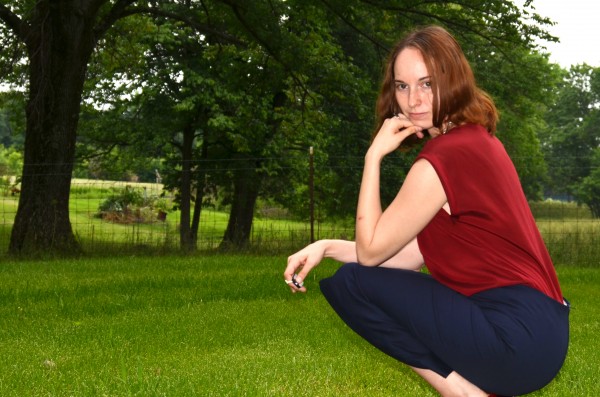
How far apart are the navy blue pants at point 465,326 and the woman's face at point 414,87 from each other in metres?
0.64

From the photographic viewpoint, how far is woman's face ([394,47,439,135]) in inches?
128

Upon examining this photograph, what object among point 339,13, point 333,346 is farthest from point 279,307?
Result: point 339,13

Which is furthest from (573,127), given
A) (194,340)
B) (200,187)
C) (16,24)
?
(194,340)

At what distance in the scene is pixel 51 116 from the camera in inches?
623

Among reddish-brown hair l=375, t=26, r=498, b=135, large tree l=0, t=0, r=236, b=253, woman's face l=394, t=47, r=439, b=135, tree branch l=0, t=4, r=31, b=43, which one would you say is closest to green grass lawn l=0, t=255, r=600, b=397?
woman's face l=394, t=47, r=439, b=135

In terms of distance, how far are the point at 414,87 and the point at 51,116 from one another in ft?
44.7

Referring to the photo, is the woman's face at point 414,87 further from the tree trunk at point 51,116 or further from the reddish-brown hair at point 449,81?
the tree trunk at point 51,116

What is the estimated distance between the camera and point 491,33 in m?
16.9

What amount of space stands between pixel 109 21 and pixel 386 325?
47.9 feet

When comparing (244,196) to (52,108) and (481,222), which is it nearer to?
(52,108)

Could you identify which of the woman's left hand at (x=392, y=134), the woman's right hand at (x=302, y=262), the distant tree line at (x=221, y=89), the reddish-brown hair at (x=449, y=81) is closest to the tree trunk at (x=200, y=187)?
the distant tree line at (x=221, y=89)

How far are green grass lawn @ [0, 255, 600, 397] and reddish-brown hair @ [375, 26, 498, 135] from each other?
2122mm

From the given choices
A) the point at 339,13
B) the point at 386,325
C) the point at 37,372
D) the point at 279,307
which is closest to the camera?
the point at 386,325

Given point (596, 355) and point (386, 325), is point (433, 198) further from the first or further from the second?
point (596, 355)
